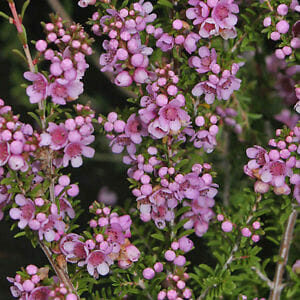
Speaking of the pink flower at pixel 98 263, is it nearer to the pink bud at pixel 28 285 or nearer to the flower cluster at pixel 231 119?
the pink bud at pixel 28 285

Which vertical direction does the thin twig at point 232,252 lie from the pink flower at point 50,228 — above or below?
below

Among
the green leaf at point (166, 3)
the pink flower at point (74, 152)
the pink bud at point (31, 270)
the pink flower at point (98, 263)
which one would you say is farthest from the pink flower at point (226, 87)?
the pink bud at point (31, 270)

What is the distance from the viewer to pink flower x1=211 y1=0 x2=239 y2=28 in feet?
3.51

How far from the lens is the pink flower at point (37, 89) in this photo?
95 cm

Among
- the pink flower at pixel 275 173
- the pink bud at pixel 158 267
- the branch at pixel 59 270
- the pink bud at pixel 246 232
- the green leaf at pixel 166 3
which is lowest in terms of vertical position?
the pink bud at pixel 158 267

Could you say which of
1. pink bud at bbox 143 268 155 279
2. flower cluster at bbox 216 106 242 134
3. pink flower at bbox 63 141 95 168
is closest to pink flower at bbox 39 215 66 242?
pink flower at bbox 63 141 95 168

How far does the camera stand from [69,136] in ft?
3.07

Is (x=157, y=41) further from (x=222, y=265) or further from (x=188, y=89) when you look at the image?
(x=222, y=265)

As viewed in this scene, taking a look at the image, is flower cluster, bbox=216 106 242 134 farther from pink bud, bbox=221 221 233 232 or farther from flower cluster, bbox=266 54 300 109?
pink bud, bbox=221 221 233 232

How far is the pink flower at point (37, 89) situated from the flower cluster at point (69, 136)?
5 centimetres

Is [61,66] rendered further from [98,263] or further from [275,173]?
[275,173]

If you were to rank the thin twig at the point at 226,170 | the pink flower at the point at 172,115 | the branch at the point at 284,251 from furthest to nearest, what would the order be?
the thin twig at the point at 226,170 < the branch at the point at 284,251 < the pink flower at the point at 172,115

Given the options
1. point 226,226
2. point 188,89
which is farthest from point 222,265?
point 188,89

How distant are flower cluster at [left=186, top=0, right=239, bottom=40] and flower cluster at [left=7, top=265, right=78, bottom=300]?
0.60 m
